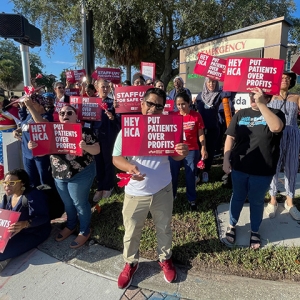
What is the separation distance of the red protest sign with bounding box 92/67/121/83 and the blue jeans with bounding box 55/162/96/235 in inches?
157

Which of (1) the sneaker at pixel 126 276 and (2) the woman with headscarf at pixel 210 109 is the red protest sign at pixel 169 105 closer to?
(2) the woman with headscarf at pixel 210 109

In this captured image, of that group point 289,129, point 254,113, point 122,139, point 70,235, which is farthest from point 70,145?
point 289,129

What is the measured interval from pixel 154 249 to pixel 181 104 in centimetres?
186

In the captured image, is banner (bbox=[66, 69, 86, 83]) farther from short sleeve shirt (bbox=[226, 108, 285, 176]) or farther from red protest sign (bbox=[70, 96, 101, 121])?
short sleeve shirt (bbox=[226, 108, 285, 176])

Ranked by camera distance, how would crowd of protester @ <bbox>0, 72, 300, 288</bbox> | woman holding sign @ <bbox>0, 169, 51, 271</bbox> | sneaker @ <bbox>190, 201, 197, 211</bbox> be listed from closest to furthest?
crowd of protester @ <bbox>0, 72, 300, 288</bbox> < woman holding sign @ <bbox>0, 169, 51, 271</bbox> < sneaker @ <bbox>190, 201, 197, 211</bbox>

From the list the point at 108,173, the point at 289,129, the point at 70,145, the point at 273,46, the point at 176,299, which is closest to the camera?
the point at 176,299

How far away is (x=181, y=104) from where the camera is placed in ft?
11.3

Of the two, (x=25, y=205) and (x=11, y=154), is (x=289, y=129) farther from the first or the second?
(x=11, y=154)

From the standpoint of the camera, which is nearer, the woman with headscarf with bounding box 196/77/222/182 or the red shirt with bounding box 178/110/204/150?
the red shirt with bounding box 178/110/204/150

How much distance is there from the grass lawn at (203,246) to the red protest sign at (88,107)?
136 cm

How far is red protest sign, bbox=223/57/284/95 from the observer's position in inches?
96.3

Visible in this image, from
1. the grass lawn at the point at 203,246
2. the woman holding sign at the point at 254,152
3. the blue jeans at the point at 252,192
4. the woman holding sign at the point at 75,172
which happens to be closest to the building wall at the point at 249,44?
the grass lawn at the point at 203,246

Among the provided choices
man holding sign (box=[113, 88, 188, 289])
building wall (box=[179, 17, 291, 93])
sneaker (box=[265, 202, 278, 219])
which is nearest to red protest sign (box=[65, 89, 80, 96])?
man holding sign (box=[113, 88, 188, 289])

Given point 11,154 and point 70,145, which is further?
point 11,154
